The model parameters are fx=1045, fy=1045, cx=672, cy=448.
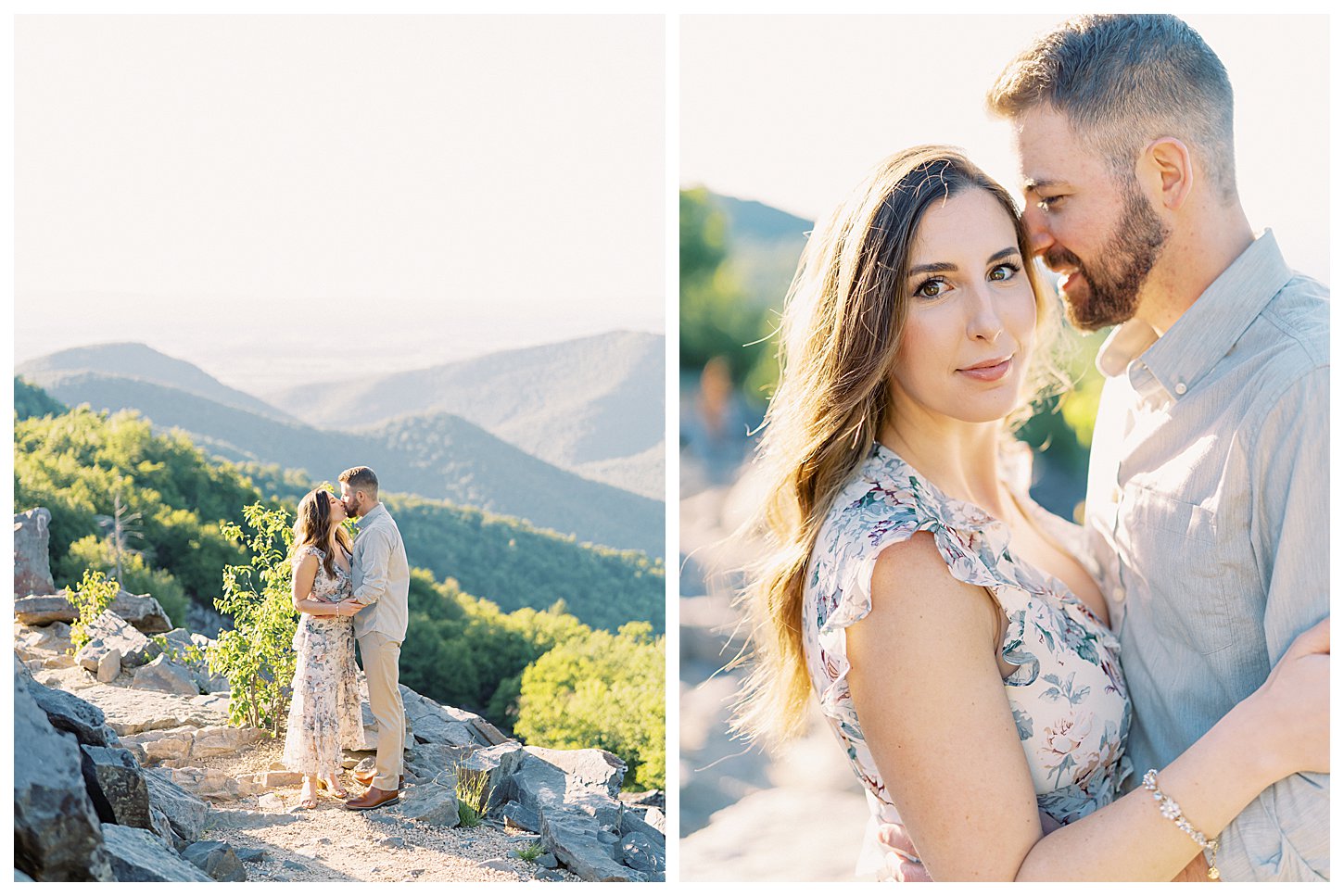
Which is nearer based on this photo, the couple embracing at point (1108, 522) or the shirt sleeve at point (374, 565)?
the couple embracing at point (1108, 522)

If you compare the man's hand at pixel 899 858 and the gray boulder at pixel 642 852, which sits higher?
the man's hand at pixel 899 858

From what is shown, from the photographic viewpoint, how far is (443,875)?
2598 mm

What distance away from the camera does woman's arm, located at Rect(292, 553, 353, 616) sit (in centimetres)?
308

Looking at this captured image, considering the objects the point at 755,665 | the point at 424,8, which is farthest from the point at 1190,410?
the point at 424,8

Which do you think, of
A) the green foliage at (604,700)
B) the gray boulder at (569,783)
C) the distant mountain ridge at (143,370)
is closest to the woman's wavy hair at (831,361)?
the gray boulder at (569,783)

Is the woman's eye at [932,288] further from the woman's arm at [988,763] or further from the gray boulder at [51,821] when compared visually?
the gray boulder at [51,821]

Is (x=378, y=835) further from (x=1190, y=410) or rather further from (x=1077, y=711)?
(x=1190, y=410)

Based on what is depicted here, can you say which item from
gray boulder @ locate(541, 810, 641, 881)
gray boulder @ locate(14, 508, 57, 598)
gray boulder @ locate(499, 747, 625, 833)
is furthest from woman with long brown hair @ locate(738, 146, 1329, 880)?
gray boulder @ locate(14, 508, 57, 598)

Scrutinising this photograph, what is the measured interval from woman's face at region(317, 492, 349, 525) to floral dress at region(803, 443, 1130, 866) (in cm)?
171

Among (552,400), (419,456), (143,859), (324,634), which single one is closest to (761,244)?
(552,400)

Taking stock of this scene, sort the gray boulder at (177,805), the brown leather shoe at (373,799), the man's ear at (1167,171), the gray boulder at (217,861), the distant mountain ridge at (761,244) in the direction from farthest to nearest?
the distant mountain ridge at (761,244)
the brown leather shoe at (373,799)
the gray boulder at (177,805)
the gray boulder at (217,861)
the man's ear at (1167,171)

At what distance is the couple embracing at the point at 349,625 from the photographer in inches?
119

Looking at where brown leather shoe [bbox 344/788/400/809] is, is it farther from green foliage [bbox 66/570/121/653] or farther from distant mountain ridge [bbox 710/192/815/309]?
distant mountain ridge [bbox 710/192/815/309]

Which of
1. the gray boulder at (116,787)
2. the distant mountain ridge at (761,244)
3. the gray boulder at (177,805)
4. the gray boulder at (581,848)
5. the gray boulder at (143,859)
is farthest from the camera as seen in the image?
the distant mountain ridge at (761,244)
